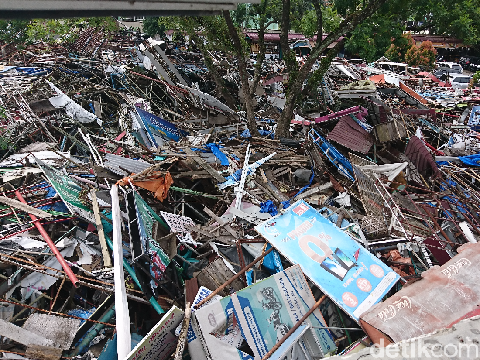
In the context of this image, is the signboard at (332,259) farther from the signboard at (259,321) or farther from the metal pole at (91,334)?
the metal pole at (91,334)

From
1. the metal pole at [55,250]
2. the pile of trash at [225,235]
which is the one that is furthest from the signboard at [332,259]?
the metal pole at [55,250]

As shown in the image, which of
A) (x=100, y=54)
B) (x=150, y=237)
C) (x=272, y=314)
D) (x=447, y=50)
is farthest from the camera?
(x=447, y=50)

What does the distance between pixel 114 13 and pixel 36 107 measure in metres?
11.8

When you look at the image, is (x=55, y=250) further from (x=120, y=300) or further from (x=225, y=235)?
(x=225, y=235)

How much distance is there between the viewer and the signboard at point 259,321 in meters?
4.34

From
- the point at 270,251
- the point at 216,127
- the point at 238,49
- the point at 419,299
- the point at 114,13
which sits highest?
the point at 238,49

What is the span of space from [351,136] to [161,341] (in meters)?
7.70

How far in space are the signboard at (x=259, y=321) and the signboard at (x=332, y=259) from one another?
17.0 inches

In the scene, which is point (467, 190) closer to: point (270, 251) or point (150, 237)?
point (270, 251)

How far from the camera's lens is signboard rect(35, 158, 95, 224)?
21.0ft

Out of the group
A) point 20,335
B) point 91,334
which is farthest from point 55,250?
point 91,334

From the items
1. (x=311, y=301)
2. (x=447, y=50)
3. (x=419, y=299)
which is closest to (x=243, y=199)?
(x=311, y=301)

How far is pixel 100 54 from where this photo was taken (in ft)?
64.6

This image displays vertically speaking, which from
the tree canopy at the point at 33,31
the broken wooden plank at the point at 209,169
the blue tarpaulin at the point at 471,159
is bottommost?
the blue tarpaulin at the point at 471,159
